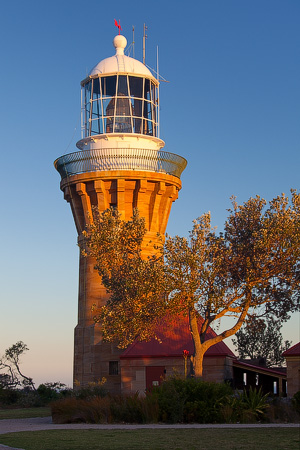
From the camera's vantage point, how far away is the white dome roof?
44.4 m

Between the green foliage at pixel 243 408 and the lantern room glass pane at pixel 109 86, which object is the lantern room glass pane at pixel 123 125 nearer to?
the lantern room glass pane at pixel 109 86

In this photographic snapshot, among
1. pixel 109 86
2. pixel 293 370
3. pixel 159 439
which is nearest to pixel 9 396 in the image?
pixel 293 370

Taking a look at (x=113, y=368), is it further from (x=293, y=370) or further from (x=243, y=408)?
(x=243, y=408)

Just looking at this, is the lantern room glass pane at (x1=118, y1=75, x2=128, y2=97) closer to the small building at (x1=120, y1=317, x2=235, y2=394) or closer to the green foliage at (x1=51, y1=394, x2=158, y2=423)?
the small building at (x1=120, y1=317, x2=235, y2=394)

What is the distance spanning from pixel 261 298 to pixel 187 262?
166 inches

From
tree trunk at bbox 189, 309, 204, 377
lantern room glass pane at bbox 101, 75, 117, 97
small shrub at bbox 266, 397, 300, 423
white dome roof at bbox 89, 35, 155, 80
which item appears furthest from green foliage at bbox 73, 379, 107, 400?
white dome roof at bbox 89, 35, 155, 80

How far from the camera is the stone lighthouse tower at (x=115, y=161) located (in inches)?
1729

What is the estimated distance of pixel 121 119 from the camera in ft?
145

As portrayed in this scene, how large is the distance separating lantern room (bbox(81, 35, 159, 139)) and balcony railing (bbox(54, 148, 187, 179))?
1.30 meters

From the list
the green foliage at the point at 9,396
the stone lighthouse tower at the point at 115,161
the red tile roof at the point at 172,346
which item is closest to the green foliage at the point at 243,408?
the red tile roof at the point at 172,346

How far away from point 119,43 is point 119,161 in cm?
848

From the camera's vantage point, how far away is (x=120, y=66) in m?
44.5

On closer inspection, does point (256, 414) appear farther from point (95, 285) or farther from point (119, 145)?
point (119, 145)

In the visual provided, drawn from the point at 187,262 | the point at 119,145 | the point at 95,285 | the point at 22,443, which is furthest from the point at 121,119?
the point at 22,443
